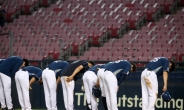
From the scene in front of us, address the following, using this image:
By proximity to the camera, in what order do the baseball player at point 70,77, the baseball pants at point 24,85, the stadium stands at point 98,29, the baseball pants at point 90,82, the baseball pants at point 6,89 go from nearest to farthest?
the baseball player at point 70,77 → the baseball pants at point 24,85 → the baseball pants at point 90,82 → the baseball pants at point 6,89 → the stadium stands at point 98,29

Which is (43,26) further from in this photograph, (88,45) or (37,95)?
(37,95)

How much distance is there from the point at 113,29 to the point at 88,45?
1.42 metres

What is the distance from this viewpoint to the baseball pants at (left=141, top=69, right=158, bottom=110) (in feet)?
42.6

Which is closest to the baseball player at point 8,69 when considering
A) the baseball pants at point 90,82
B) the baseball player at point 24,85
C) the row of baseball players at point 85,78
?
the row of baseball players at point 85,78

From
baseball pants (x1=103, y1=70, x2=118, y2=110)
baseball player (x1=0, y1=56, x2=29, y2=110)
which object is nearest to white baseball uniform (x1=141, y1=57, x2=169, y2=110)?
baseball pants (x1=103, y1=70, x2=118, y2=110)

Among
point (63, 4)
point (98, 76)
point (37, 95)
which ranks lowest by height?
point (37, 95)

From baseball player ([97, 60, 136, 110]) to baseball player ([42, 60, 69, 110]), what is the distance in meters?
2.08

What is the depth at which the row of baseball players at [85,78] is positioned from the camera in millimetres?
13016

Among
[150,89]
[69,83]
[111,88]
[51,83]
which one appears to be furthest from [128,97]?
[111,88]

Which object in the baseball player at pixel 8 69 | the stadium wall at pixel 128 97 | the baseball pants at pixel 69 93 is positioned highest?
the baseball player at pixel 8 69

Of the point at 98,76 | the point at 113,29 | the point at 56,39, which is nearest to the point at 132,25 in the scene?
the point at 113,29

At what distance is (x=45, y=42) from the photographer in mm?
25422

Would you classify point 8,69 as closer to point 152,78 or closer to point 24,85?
point 24,85

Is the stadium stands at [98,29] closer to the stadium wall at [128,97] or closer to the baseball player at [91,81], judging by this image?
the stadium wall at [128,97]
